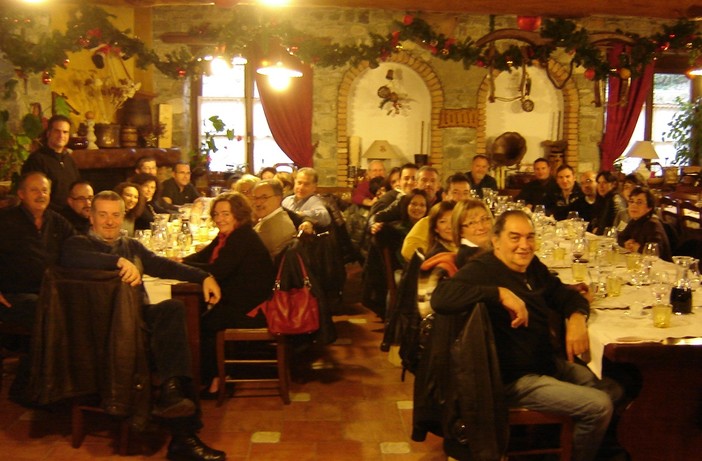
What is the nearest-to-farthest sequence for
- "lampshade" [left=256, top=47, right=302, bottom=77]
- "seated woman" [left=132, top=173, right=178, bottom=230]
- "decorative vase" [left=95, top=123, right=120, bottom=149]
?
"lampshade" [left=256, top=47, right=302, bottom=77] → "seated woman" [left=132, top=173, right=178, bottom=230] → "decorative vase" [left=95, top=123, right=120, bottom=149]

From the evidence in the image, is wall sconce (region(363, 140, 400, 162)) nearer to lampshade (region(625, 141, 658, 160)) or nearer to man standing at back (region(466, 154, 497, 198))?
man standing at back (region(466, 154, 497, 198))

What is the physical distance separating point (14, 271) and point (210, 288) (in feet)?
3.92

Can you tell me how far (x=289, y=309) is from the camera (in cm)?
374

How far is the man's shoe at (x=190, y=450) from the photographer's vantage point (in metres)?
3.11

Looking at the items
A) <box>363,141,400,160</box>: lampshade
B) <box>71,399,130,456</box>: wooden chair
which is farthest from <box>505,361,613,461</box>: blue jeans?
<box>363,141,400,160</box>: lampshade

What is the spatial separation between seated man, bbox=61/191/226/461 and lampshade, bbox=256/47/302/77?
1.92 meters

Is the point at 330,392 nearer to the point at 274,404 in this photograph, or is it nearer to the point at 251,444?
the point at 274,404

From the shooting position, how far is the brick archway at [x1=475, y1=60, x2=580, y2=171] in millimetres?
9727

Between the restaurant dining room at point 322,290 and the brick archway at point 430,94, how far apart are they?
1.88 metres

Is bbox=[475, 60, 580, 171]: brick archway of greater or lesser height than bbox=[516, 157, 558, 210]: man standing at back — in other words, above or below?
above

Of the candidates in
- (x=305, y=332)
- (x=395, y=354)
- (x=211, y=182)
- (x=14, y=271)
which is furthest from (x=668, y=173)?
(x=14, y=271)

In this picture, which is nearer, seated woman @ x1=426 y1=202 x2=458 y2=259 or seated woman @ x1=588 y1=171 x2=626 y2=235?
seated woman @ x1=426 y1=202 x2=458 y2=259

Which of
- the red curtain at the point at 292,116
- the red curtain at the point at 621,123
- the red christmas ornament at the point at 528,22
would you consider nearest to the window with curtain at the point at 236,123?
the red curtain at the point at 292,116

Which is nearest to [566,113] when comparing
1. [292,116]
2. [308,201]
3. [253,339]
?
[292,116]
